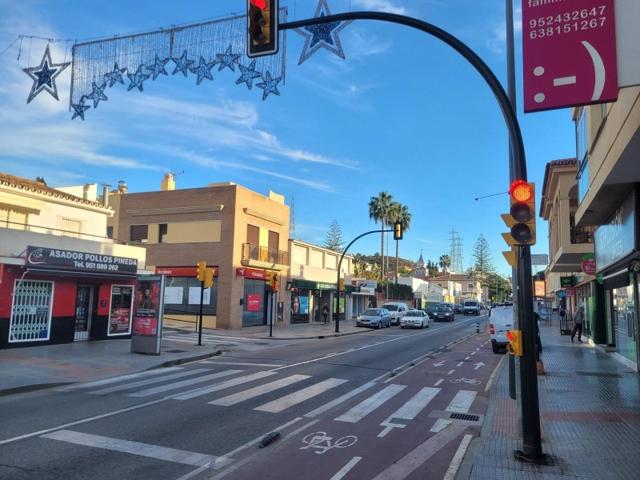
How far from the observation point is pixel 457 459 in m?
6.89

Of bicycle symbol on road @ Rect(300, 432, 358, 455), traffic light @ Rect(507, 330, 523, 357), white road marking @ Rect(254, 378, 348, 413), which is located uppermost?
traffic light @ Rect(507, 330, 523, 357)

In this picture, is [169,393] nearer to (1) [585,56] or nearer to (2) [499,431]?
(2) [499,431]

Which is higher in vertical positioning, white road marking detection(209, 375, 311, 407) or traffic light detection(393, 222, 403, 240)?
traffic light detection(393, 222, 403, 240)

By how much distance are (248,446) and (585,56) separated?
679cm

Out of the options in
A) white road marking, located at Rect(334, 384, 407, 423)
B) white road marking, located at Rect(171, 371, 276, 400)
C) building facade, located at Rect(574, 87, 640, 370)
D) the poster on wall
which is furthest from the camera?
the poster on wall

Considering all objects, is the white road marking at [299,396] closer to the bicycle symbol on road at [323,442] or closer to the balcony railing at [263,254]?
the bicycle symbol on road at [323,442]

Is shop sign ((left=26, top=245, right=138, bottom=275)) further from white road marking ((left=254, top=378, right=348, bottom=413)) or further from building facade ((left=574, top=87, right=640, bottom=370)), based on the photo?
building facade ((left=574, top=87, right=640, bottom=370))

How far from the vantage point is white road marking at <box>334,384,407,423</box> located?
29.7ft

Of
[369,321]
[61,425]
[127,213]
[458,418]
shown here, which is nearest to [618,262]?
[458,418]

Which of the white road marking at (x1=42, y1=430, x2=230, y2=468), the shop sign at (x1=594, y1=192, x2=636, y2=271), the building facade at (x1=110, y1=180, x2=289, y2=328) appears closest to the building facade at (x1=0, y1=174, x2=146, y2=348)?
the building facade at (x1=110, y1=180, x2=289, y2=328)

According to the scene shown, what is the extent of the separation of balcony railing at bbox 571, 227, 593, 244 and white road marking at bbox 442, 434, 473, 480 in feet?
68.5

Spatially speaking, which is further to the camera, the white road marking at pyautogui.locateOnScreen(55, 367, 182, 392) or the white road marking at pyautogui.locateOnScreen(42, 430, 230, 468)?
the white road marking at pyautogui.locateOnScreen(55, 367, 182, 392)

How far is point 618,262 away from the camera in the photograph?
571 inches

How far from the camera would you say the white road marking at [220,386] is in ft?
34.6
